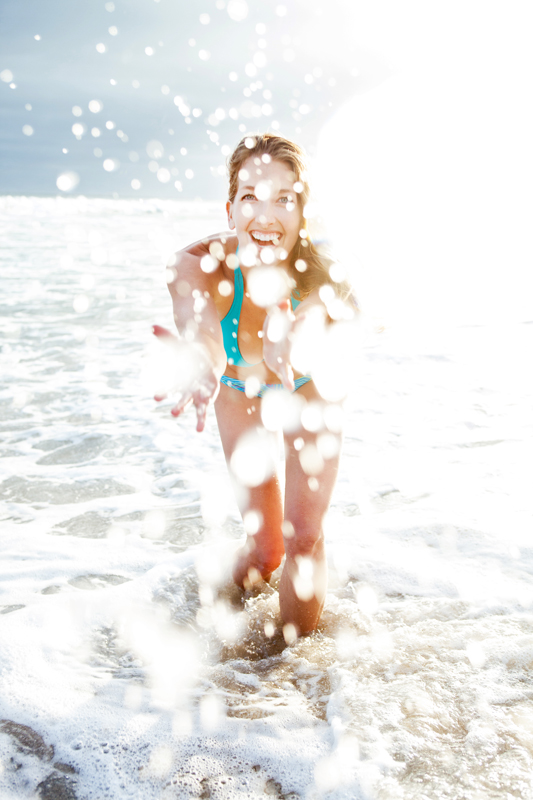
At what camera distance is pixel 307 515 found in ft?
9.48

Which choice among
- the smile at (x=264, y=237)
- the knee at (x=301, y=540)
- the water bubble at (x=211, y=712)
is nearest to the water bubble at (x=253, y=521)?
the knee at (x=301, y=540)

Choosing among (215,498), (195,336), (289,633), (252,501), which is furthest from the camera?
(215,498)

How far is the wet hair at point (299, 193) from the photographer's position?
2830 mm

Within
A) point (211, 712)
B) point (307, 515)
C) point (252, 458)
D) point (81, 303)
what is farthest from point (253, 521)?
point (81, 303)

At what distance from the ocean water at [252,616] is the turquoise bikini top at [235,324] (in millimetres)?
1374

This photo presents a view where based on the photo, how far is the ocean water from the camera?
2244mm

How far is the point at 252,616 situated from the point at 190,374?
64.6 inches

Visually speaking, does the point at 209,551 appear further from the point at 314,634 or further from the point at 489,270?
the point at 489,270

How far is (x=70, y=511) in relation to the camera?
4.38 metres

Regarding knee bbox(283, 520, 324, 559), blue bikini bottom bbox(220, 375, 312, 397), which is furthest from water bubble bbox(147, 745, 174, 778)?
blue bikini bottom bbox(220, 375, 312, 397)

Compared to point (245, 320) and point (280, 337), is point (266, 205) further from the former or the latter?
point (280, 337)

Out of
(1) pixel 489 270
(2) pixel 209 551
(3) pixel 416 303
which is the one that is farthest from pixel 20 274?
(2) pixel 209 551

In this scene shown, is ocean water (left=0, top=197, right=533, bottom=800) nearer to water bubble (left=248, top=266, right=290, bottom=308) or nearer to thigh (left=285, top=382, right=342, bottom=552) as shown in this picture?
thigh (left=285, top=382, right=342, bottom=552)

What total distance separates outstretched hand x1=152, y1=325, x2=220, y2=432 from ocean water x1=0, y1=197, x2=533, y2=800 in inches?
53.8
